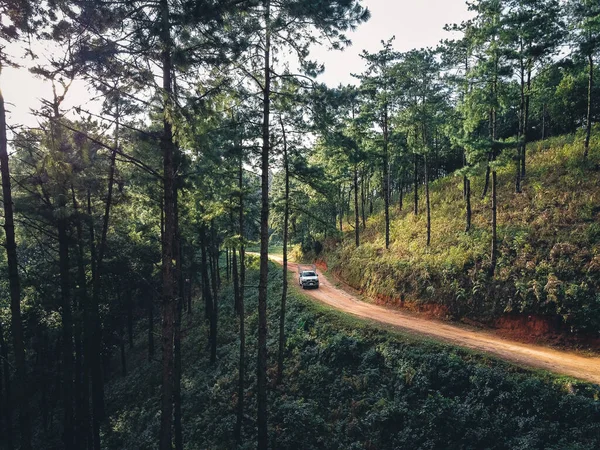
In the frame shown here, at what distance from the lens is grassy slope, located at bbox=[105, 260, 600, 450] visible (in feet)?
35.1

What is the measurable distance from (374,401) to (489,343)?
19.8 ft

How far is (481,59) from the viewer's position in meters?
20.2

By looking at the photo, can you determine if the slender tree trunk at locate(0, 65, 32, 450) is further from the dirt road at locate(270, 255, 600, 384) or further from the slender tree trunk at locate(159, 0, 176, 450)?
the dirt road at locate(270, 255, 600, 384)

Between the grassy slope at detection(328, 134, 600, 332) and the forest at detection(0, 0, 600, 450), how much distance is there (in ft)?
0.44

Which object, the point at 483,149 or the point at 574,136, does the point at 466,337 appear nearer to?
the point at 483,149

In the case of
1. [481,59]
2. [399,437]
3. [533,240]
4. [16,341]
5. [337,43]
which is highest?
[481,59]

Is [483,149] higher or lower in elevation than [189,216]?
higher

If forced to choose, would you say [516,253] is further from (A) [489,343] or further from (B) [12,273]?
(B) [12,273]

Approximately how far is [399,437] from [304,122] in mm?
12462

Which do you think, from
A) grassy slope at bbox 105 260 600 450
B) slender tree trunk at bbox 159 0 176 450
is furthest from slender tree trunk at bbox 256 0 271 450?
slender tree trunk at bbox 159 0 176 450

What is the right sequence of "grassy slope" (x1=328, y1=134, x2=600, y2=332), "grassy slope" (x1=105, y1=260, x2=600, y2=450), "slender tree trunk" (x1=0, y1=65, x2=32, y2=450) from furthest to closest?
"grassy slope" (x1=328, y1=134, x2=600, y2=332), "grassy slope" (x1=105, y1=260, x2=600, y2=450), "slender tree trunk" (x1=0, y1=65, x2=32, y2=450)

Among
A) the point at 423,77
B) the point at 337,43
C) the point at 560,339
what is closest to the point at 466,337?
the point at 560,339

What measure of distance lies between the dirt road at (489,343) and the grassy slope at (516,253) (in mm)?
1643

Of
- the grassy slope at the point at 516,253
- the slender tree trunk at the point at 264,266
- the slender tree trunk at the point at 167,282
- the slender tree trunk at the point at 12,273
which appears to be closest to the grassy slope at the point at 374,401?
the slender tree trunk at the point at 264,266
